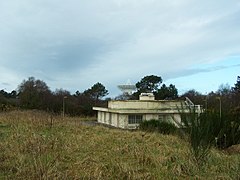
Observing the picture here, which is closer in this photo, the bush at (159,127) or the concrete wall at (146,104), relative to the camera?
the bush at (159,127)

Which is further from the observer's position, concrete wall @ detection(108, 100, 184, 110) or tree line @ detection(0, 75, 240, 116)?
tree line @ detection(0, 75, 240, 116)

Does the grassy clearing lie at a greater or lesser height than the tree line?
lesser

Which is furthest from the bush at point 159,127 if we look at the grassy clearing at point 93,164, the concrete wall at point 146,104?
the concrete wall at point 146,104

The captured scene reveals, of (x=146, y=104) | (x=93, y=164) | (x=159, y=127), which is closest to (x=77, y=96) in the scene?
(x=146, y=104)

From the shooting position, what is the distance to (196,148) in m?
6.36

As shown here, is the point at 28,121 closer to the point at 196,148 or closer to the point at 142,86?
the point at 196,148

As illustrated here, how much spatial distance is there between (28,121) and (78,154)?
7293mm

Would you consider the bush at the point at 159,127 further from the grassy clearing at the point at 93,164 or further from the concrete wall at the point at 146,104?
the concrete wall at the point at 146,104

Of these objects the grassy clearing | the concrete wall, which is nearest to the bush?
the grassy clearing

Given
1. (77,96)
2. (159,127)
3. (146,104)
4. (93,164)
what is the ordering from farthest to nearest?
(77,96)
(146,104)
(159,127)
(93,164)

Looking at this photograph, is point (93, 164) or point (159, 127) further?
point (159, 127)

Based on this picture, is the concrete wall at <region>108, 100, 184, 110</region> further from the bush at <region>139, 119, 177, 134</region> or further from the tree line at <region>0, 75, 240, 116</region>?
the bush at <region>139, 119, 177, 134</region>

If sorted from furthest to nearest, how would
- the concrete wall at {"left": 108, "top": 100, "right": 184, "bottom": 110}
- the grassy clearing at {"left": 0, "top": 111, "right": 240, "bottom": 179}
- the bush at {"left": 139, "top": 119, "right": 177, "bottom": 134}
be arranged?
the concrete wall at {"left": 108, "top": 100, "right": 184, "bottom": 110}, the bush at {"left": 139, "top": 119, "right": 177, "bottom": 134}, the grassy clearing at {"left": 0, "top": 111, "right": 240, "bottom": 179}

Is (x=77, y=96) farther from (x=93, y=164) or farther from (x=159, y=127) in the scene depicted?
(x=93, y=164)
